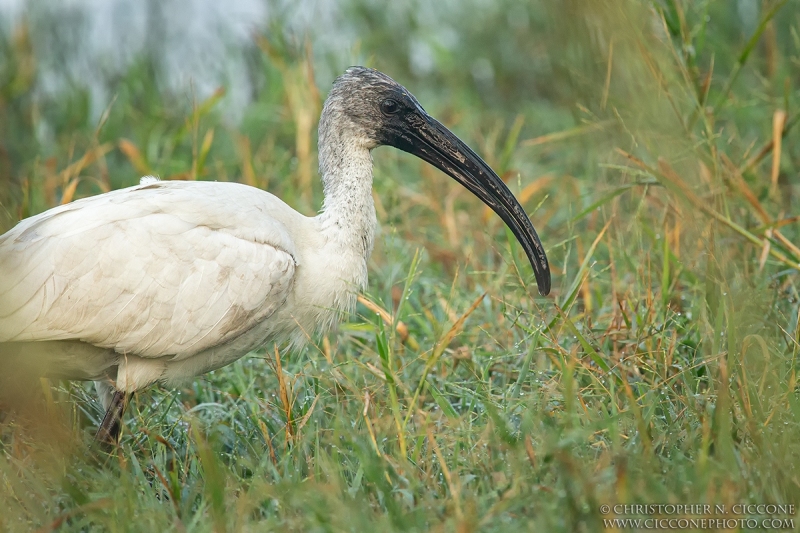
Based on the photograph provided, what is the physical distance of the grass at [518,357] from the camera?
9.85 ft

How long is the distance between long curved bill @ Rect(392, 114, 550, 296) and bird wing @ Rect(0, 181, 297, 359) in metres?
0.91

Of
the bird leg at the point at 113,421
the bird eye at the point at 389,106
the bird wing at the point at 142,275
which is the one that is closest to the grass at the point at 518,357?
the bird leg at the point at 113,421

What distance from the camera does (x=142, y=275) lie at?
3.73 m

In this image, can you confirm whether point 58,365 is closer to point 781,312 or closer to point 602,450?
point 602,450

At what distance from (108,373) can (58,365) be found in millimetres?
213

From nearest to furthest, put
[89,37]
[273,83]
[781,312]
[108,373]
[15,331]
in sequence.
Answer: [15,331] → [108,373] → [781,312] → [273,83] → [89,37]

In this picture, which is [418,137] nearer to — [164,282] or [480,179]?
[480,179]

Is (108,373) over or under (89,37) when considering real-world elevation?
under

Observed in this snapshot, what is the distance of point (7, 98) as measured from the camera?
6.86 metres

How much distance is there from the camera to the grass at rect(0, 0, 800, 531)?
9.85ft

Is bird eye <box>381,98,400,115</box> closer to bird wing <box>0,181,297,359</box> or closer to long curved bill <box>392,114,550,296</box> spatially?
long curved bill <box>392,114,550,296</box>

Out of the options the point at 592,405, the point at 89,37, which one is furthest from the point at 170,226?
the point at 89,37

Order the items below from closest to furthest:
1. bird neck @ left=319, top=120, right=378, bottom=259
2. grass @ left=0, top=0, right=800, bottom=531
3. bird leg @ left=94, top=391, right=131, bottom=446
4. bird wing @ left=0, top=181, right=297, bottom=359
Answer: grass @ left=0, top=0, right=800, bottom=531 < bird wing @ left=0, top=181, right=297, bottom=359 < bird leg @ left=94, top=391, right=131, bottom=446 < bird neck @ left=319, top=120, right=378, bottom=259

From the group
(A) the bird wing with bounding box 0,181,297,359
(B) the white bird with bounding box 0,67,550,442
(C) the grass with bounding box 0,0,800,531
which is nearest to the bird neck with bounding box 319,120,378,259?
(B) the white bird with bounding box 0,67,550,442
